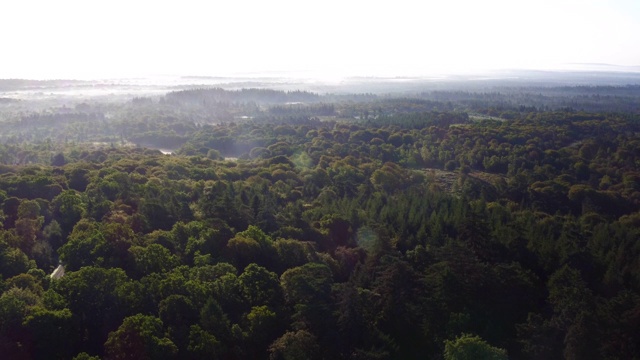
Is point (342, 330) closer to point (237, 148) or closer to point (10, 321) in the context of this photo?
point (10, 321)

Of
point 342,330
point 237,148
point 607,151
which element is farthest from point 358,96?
point 342,330

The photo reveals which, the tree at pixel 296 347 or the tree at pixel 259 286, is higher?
the tree at pixel 259 286

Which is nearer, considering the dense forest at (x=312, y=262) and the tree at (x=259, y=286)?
the dense forest at (x=312, y=262)

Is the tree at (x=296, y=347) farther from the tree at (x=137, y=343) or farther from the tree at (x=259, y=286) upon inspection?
the tree at (x=137, y=343)

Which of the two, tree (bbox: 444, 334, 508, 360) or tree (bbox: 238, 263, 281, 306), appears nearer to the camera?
tree (bbox: 444, 334, 508, 360)

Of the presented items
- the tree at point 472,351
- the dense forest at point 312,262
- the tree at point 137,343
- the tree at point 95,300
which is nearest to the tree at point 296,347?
the dense forest at point 312,262

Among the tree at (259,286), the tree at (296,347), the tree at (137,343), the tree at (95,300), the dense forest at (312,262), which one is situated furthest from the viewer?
the tree at (259,286)

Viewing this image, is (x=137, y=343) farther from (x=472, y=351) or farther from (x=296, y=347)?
(x=472, y=351)

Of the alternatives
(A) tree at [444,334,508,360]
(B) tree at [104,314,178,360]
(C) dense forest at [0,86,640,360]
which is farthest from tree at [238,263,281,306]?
(A) tree at [444,334,508,360]

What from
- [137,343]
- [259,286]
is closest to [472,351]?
[259,286]

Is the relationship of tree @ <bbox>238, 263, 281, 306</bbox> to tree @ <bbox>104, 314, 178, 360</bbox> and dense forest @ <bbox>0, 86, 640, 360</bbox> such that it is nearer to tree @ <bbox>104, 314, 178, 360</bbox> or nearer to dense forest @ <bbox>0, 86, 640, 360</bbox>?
dense forest @ <bbox>0, 86, 640, 360</bbox>
